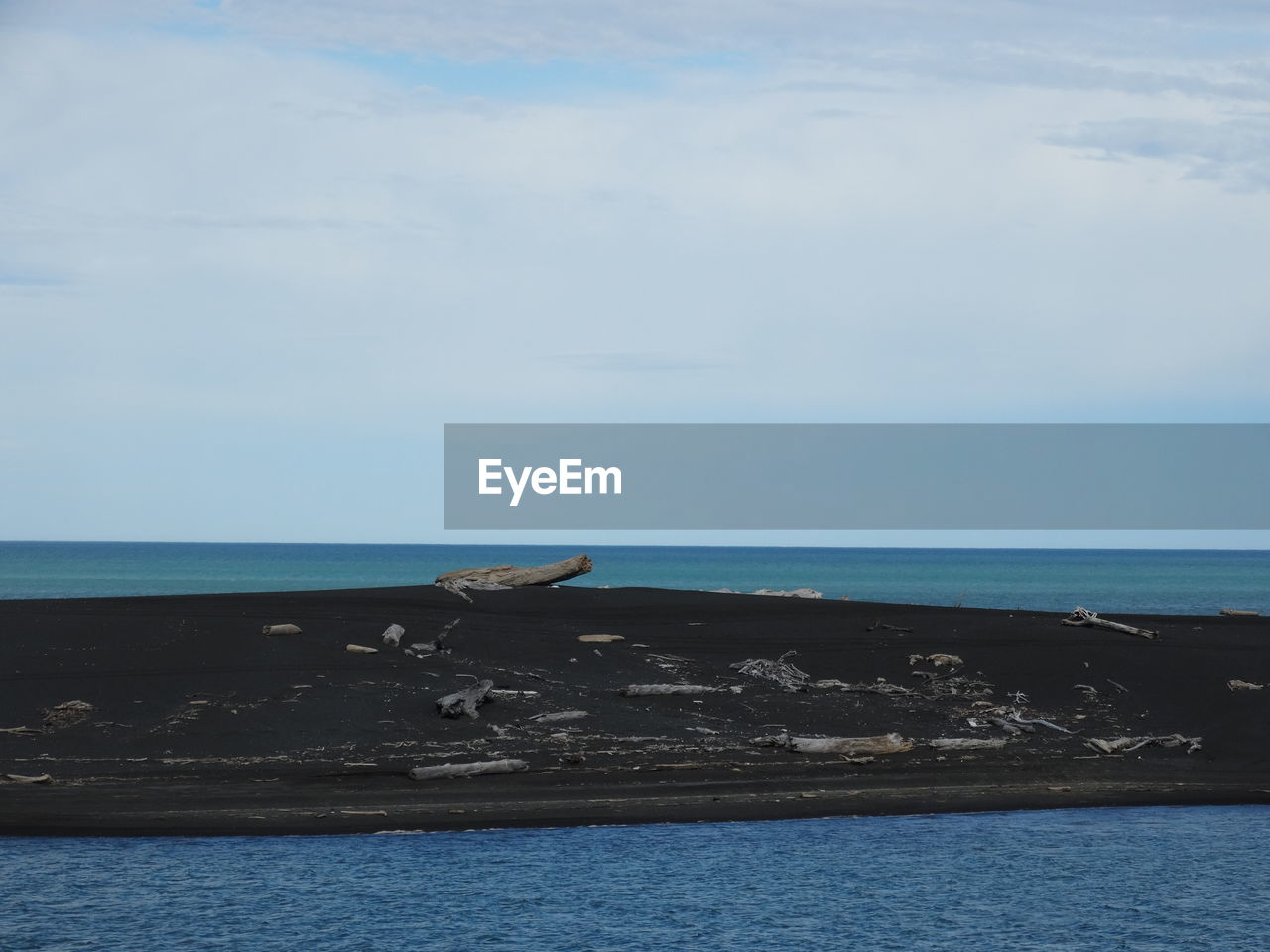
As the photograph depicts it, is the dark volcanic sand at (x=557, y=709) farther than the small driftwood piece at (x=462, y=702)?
No

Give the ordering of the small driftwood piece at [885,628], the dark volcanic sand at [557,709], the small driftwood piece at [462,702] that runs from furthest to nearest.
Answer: the small driftwood piece at [885,628] → the small driftwood piece at [462,702] → the dark volcanic sand at [557,709]

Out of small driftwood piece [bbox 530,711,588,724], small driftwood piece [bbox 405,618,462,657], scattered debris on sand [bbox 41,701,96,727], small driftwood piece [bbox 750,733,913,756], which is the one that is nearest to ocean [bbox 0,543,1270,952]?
small driftwood piece [bbox 750,733,913,756]

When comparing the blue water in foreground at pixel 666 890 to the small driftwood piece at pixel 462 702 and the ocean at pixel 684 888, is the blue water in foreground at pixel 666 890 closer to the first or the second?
the ocean at pixel 684 888

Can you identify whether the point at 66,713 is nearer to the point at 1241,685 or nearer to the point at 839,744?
the point at 839,744

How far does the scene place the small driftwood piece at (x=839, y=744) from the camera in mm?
28812

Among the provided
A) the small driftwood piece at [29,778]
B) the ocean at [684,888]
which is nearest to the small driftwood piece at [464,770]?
the ocean at [684,888]

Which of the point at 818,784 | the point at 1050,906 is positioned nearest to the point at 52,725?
the point at 818,784

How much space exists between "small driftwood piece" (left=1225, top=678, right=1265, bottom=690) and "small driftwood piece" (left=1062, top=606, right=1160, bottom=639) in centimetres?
454

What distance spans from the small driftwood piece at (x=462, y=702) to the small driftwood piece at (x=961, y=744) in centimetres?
1037

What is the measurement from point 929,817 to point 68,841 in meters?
15.0

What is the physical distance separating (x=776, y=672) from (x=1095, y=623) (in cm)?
1207

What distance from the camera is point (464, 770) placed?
26094 mm

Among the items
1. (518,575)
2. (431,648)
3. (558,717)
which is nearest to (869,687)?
(558,717)

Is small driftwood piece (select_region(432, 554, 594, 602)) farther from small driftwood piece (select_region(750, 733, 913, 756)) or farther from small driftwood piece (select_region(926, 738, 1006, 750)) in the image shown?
small driftwood piece (select_region(926, 738, 1006, 750))
